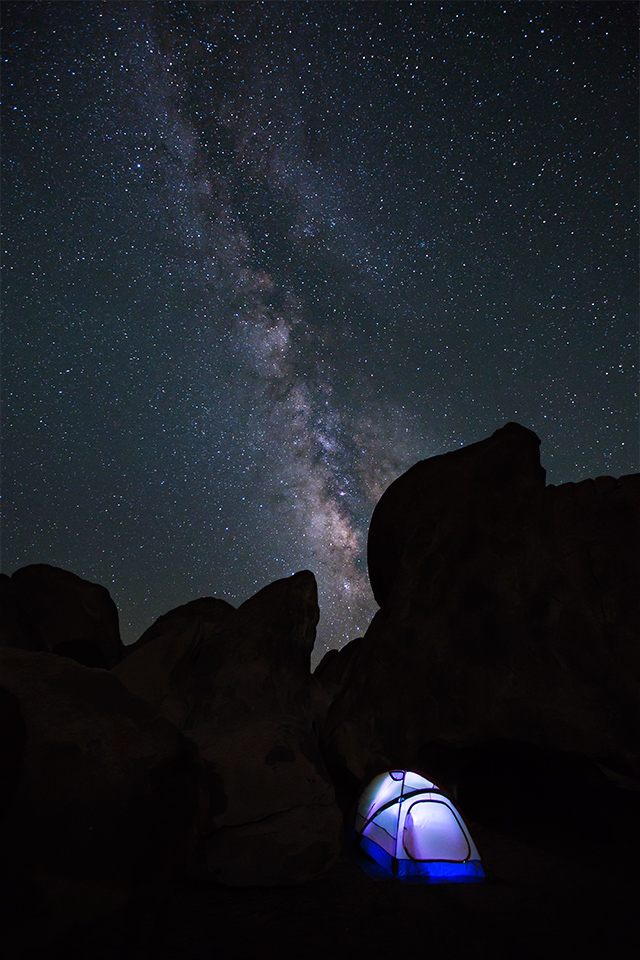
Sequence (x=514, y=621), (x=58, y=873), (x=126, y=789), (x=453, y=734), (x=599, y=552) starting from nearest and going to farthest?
(x=58, y=873), (x=126, y=789), (x=453, y=734), (x=514, y=621), (x=599, y=552)

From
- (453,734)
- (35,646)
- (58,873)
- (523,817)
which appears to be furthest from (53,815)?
(35,646)

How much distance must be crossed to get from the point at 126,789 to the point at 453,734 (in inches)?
275

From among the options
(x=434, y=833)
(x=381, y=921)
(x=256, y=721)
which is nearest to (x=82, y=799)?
(x=381, y=921)

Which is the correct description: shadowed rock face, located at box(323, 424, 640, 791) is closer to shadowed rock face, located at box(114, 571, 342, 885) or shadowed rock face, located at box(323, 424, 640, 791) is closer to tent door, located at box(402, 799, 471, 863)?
shadowed rock face, located at box(114, 571, 342, 885)

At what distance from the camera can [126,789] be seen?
5.00 meters

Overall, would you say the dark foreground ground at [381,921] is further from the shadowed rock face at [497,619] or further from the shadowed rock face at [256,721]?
the shadowed rock face at [497,619]

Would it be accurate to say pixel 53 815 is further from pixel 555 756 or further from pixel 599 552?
pixel 599 552

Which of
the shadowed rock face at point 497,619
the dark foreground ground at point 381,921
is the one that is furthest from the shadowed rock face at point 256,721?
the shadowed rock face at point 497,619

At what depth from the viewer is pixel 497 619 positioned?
1045 cm

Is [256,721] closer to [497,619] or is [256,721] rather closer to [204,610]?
[497,619]

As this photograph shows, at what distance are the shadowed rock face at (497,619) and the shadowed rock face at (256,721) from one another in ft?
7.90

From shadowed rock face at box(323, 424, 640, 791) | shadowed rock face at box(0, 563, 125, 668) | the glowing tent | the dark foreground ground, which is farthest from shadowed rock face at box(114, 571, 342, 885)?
shadowed rock face at box(0, 563, 125, 668)

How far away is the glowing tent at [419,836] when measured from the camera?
20.3ft

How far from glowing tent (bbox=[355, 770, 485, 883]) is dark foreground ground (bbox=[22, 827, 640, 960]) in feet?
0.84
